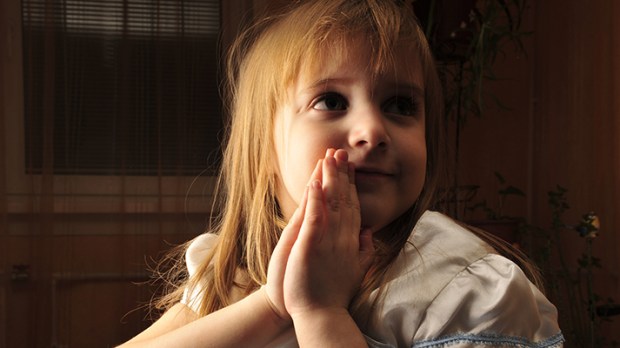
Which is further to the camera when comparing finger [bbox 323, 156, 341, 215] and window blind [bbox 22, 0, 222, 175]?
window blind [bbox 22, 0, 222, 175]

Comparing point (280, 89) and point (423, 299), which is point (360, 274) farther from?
point (280, 89)

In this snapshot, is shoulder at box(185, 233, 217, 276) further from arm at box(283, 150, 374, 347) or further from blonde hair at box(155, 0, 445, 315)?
arm at box(283, 150, 374, 347)

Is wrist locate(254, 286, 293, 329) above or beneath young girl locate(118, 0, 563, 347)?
beneath

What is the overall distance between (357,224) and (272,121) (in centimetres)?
20

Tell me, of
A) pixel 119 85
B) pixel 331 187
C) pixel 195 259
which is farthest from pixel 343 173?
pixel 119 85

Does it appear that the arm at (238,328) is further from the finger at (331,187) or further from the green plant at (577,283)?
the green plant at (577,283)

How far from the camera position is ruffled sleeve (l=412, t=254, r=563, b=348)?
0.61m

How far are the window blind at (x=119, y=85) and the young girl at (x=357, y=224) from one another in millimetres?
2049

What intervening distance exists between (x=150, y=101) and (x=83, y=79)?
0.96ft

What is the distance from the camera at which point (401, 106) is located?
684 mm

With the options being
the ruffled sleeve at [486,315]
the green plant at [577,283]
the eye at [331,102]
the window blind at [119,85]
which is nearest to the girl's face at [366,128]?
the eye at [331,102]

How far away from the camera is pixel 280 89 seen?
0.75 metres

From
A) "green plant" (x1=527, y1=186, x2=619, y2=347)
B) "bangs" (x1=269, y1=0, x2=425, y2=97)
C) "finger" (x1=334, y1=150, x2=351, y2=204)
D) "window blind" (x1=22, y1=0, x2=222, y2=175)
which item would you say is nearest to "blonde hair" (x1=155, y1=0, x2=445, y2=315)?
"bangs" (x1=269, y1=0, x2=425, y2=97)

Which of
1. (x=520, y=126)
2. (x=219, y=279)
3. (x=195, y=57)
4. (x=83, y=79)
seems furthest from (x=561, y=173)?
(x=219, y=279)
